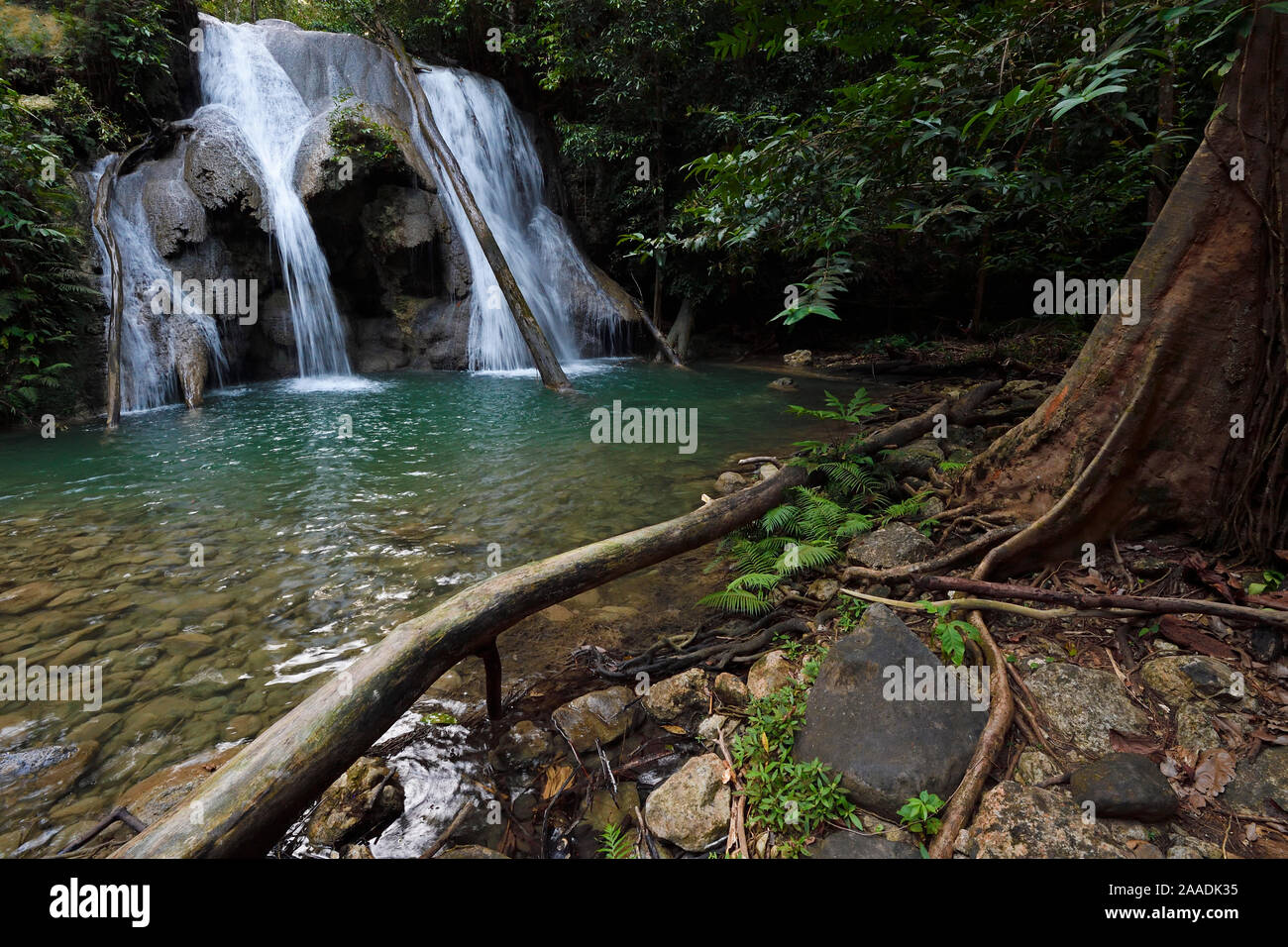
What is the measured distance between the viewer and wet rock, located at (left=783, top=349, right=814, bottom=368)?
16.8 metres

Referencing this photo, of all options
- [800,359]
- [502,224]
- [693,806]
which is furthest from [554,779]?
[502,224]

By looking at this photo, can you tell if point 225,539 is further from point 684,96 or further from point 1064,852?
point 684,96

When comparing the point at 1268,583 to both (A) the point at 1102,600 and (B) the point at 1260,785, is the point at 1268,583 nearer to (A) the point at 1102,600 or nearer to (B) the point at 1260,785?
(A) the point at 1102,600

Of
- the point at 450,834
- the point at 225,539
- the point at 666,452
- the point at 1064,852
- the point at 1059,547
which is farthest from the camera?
the point at 666,452

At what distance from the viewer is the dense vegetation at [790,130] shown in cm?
301

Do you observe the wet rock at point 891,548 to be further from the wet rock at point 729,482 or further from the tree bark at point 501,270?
the tree bark at point 501,270

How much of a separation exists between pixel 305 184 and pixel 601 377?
27.9ft

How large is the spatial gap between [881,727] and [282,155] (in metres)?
18.4

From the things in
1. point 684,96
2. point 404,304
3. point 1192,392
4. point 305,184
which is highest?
point 684,96

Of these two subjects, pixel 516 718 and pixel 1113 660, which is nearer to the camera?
pixel 1113 660

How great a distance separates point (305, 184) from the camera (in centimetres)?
1420

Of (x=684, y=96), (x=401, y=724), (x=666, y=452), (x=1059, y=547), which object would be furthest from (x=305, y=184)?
(x=1059, y=547)

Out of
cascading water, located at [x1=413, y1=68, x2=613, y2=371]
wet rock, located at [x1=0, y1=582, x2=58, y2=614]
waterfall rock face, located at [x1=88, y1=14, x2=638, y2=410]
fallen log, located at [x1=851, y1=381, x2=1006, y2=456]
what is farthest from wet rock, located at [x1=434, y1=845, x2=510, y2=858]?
cascading water, located at [x1=413, y1=68, x2=613, y2=371]

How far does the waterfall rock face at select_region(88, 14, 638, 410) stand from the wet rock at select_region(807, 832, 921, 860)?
13339 mm
